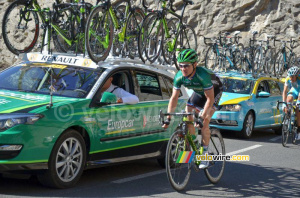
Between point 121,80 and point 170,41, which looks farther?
point 170,41

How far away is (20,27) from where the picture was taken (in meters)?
9.79

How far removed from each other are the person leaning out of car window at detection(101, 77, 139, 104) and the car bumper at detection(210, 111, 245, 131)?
21.3 feet

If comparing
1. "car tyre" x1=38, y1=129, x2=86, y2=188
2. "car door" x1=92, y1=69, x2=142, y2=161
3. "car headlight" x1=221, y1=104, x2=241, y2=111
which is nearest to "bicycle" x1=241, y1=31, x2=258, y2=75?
"car headlight" x1=221, y1=104, x2=241, y2=111

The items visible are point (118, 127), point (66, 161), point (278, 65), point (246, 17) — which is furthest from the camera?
point (246, 17)

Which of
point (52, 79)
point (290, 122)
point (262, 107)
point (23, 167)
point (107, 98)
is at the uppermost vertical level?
point (52, 79)

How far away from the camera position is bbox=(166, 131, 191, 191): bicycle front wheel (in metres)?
7.31

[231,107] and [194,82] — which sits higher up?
[194,82]

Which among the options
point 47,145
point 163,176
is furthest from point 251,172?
point 47,145

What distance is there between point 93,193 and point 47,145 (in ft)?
2.78

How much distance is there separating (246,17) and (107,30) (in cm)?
2189

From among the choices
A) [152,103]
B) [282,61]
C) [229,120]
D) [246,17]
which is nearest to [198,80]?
[152,103]

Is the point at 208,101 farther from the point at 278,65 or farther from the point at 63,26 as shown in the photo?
the point at 278,65

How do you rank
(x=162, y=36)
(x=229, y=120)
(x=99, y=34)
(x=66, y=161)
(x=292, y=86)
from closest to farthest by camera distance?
1. (x=66, y=161)
2. (x=99, y=34)
3. (x=162, y=36)
4. (x=292, y=86)
5. (x=229, y=120)

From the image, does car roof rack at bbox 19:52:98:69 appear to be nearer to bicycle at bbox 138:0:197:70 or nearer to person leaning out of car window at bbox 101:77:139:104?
person leaning out of car window at bbox 101:77:139:104
